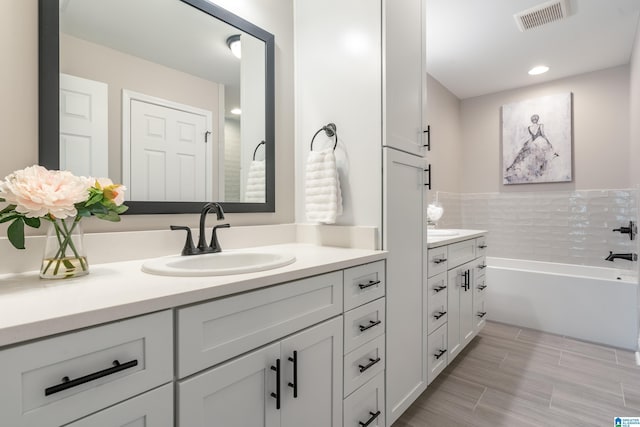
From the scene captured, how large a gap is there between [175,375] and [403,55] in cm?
158

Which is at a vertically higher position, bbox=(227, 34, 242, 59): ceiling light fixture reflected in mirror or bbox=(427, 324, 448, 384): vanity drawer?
bbox=(227, 34, 242, 59): ceiling light fixture reflected in mirror

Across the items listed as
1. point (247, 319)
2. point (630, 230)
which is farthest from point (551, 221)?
point (247, 319)

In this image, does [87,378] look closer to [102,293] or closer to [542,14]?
[102,293]

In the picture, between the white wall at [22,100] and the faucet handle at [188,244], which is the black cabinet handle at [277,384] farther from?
the white wall at [22,100]

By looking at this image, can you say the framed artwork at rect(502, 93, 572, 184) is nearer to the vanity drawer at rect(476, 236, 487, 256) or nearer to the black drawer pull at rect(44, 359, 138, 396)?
the vanity drawer at rect(476, 236, 487, 256)

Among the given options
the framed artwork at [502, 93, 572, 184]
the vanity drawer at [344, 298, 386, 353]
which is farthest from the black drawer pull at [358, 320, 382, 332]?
the framed artwork at [502, 93, 572, 184]

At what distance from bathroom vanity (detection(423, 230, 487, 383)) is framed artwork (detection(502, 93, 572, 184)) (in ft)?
4.90

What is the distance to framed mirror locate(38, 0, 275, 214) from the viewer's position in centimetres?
106

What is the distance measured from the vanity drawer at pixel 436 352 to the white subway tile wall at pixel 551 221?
1.78 m

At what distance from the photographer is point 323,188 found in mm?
1537

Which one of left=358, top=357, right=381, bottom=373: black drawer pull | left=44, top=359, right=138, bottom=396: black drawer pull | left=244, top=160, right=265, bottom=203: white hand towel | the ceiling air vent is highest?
the ceiling air vent

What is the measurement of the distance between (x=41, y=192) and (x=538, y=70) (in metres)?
3.86

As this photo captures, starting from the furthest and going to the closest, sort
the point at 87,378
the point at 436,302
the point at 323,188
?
the point at 436,302 < the point at 323,188 < the point at 87,378

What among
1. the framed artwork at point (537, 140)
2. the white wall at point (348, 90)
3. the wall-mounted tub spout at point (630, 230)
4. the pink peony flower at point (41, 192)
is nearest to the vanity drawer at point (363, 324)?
the white wall at point (348, 90)
